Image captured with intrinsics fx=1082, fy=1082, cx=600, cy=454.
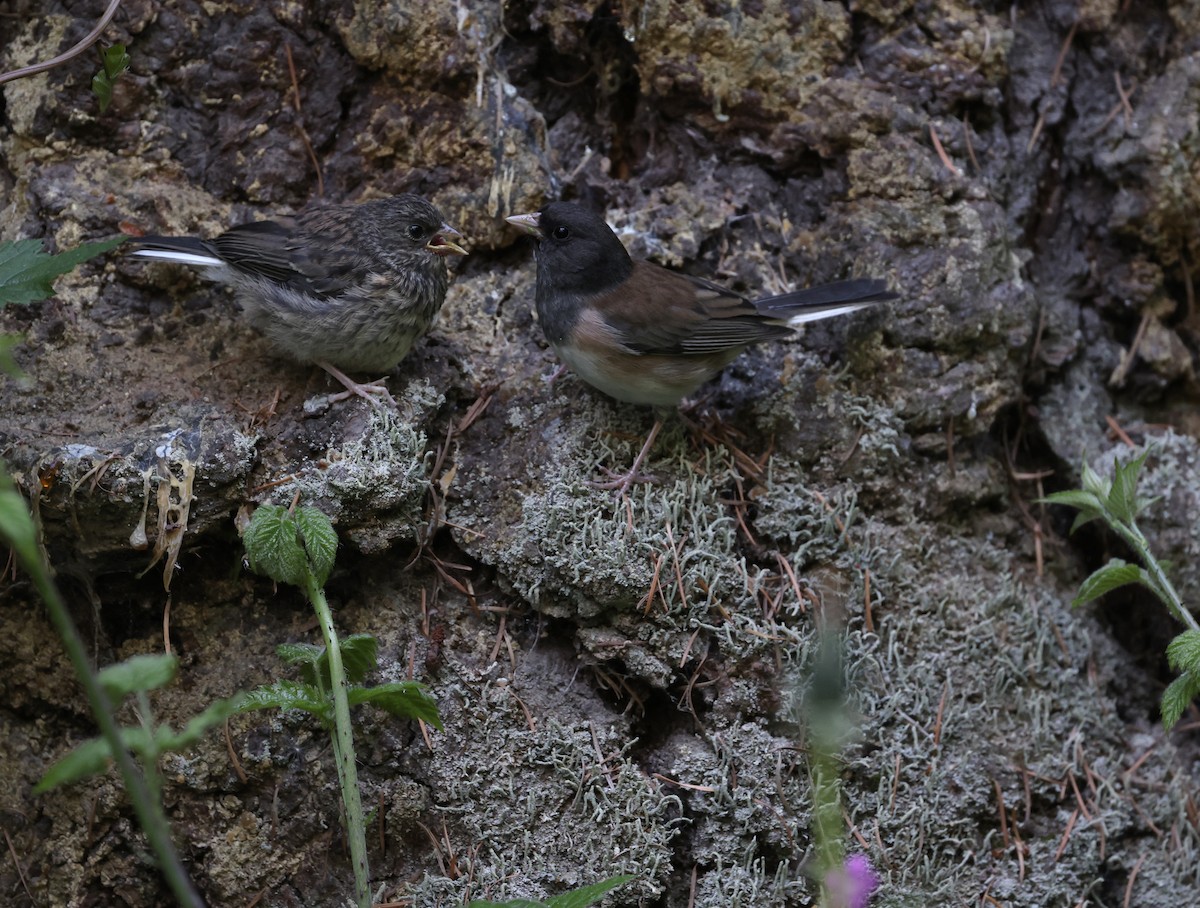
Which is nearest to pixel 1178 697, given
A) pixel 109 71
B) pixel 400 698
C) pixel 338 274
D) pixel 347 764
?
pixel 400 698

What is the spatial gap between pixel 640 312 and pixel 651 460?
1.83 ft

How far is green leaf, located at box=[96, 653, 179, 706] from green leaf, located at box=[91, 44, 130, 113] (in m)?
2.53

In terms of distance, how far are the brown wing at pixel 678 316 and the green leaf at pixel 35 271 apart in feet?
5.63

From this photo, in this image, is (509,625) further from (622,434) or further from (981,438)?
(981,438)

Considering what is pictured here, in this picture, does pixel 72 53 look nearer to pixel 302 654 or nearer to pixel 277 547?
pixel 277 547

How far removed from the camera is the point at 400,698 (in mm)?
2756

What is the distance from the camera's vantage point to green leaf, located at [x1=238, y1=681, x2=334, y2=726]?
2.59m

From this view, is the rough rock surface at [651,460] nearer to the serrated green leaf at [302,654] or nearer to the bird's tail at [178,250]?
the bird's tail at [178,250]

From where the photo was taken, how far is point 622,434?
12.9 ft

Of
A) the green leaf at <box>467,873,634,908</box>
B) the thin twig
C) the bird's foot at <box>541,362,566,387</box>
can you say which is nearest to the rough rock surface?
the bird's foot at <box>541,362,566,387</box>

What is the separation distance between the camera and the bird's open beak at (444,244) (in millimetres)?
4020

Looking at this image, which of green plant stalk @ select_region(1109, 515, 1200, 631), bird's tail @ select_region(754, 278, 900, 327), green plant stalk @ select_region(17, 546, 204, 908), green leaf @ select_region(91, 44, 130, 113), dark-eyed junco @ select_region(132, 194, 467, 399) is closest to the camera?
green plant stalk @ select_region(17, 546, 204, 908)

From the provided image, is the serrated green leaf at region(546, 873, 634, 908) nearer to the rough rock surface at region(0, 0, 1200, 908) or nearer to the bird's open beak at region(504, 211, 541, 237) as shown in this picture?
the rough rock surface at region(0, 0, 1200, 908)

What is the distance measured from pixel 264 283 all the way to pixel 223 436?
2.15 ft
